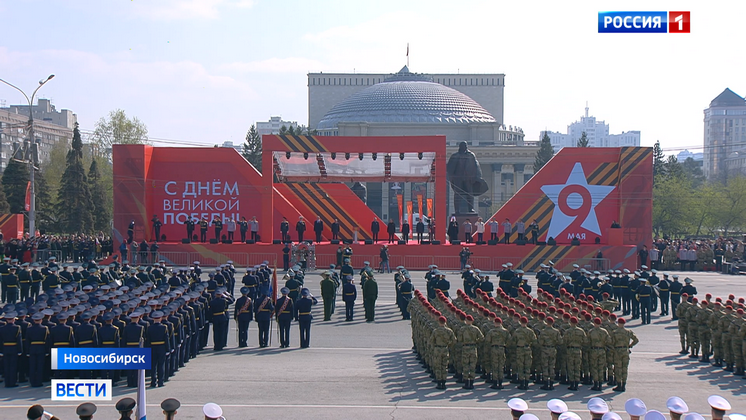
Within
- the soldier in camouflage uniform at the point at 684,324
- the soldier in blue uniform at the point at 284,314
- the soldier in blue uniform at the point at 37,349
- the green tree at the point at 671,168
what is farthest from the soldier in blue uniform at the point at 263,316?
the green tree at the point at 671,168

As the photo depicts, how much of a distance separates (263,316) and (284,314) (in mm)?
504

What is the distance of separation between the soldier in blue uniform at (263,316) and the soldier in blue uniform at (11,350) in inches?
194

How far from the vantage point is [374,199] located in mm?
92438

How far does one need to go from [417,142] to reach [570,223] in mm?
8819

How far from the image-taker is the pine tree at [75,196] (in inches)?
2058

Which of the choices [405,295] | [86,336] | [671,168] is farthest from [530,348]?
[671,168]

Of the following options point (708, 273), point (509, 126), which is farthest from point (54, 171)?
point (509, 126)

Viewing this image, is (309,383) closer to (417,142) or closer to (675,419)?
(675,419)

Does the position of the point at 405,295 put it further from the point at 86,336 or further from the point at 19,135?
the point at 19,135

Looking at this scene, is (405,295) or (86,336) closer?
(86,336)

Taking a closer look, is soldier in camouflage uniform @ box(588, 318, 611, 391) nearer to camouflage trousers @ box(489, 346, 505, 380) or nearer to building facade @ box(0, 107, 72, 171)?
camouflage trousers @ box(489, 346, 505, 380)

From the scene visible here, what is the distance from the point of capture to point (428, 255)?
32562 mm

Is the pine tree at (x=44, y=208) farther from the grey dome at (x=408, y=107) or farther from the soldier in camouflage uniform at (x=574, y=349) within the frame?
the grey dome at (x=408, y=107)

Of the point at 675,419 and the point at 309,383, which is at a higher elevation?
the point at 675,419
